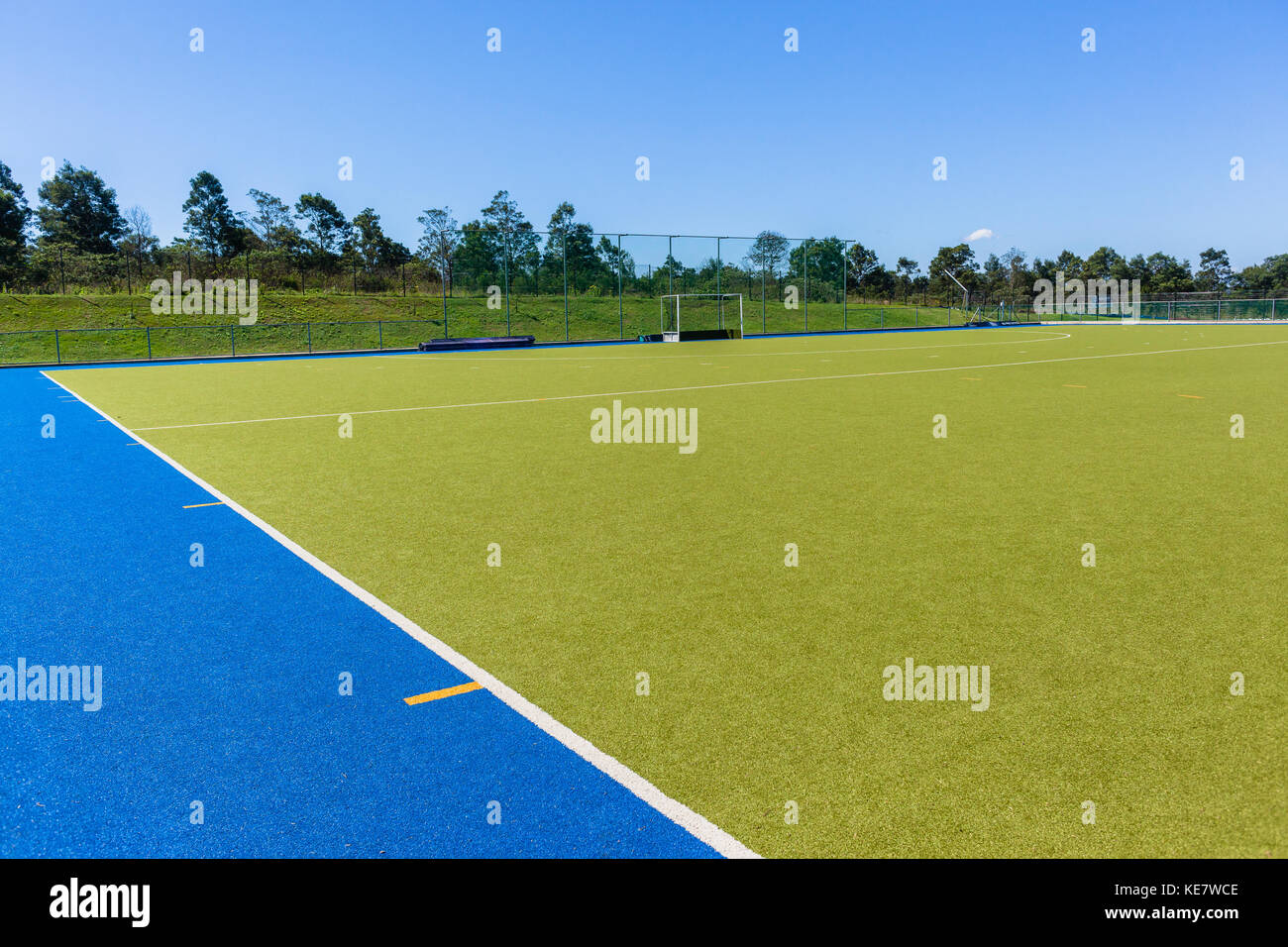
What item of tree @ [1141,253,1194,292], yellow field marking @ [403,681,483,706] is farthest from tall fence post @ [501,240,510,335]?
tree @ [1141,253,1194,292]

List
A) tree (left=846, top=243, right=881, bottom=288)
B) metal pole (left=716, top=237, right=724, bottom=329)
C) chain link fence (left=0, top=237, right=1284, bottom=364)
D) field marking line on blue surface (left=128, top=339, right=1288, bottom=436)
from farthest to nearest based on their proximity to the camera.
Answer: tree (left=846, top=243, right=881, bottom=288) < metal pole (left=716, top=237, right=724, bottom=329) < chain link fence (left=0, top=237, right=1284, bottom=364) < field marking line on blue surface (left=128, top=339, right=1288, bottom=436)

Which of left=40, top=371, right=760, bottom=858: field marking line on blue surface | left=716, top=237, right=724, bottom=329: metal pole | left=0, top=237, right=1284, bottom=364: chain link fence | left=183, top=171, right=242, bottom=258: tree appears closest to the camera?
left=40, top=371, right=760, bottom=858: field marking line on blue surface

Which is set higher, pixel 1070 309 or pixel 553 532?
pixel 1070 309

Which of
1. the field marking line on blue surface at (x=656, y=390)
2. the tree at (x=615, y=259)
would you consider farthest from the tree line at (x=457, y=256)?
the field marking line on blue surface at (x=656, y=390)

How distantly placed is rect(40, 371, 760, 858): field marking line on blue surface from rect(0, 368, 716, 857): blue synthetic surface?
4cm

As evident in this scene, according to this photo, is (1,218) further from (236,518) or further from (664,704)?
(664,704)

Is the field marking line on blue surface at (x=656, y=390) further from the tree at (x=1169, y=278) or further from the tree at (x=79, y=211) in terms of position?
the tree at (x=1169, y=278)

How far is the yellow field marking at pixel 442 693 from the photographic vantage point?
357 cm

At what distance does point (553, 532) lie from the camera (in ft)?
20.1

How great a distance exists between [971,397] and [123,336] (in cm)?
3654

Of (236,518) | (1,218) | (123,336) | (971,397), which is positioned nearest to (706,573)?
(236,518)

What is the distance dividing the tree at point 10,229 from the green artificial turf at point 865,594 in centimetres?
4615

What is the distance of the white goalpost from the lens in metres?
41.8

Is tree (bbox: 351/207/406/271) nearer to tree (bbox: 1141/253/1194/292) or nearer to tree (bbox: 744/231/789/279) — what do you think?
tree (bbox: 744/231/789/279)
